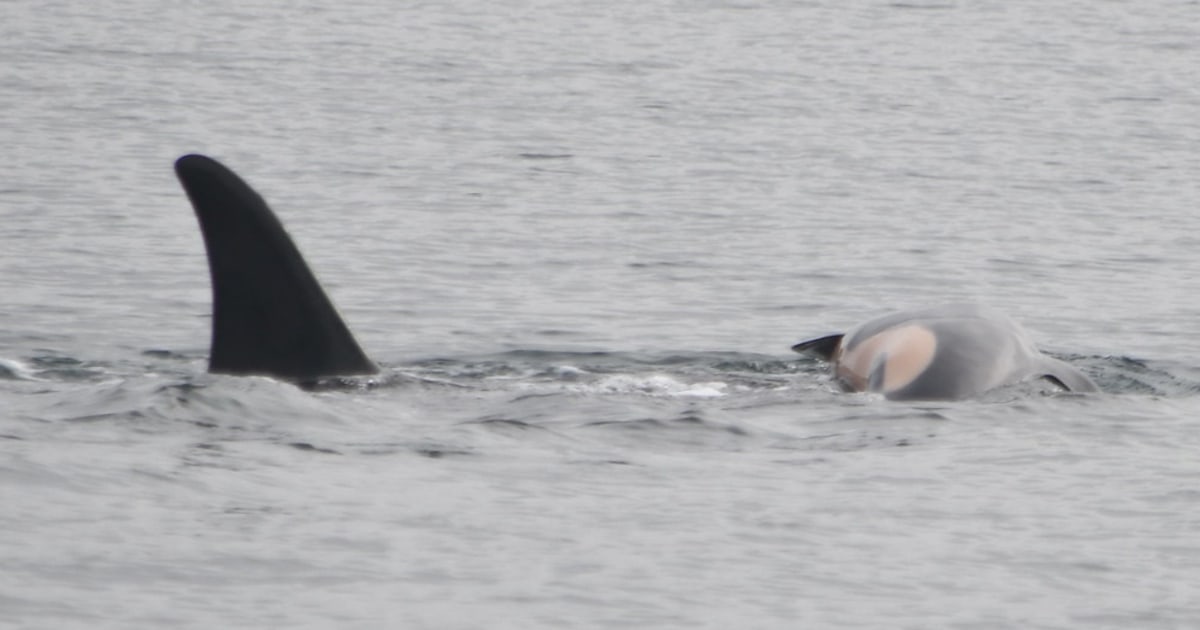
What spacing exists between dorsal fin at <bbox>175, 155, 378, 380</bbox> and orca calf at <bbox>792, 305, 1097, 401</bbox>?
2809 mm

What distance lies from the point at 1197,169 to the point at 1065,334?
32.5ft

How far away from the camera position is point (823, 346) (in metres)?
13.8

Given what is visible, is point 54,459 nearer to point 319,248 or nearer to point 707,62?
point 319,248

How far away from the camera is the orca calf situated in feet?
40.3

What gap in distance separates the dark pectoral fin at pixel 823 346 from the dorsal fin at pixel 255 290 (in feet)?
10.2

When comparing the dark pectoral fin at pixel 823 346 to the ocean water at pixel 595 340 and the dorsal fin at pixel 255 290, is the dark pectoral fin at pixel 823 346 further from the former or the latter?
the dorsal fin at pixel 255 290

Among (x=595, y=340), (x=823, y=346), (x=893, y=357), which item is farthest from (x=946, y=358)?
(x=595, y=340)


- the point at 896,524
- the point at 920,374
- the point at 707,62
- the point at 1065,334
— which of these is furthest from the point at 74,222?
the point at 707,62

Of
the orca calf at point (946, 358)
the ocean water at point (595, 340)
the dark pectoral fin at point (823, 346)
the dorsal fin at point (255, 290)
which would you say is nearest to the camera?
the ocean water at point (595, 340)

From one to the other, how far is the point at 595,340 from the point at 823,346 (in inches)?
78.0

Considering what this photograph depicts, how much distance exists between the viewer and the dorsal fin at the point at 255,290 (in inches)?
450

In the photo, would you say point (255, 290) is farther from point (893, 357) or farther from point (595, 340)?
point (595, 340)

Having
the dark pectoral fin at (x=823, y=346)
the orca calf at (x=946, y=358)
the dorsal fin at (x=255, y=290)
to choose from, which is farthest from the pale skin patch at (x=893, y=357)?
the dorsal fin at (x=255, y=290)

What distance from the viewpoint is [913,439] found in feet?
37.6
